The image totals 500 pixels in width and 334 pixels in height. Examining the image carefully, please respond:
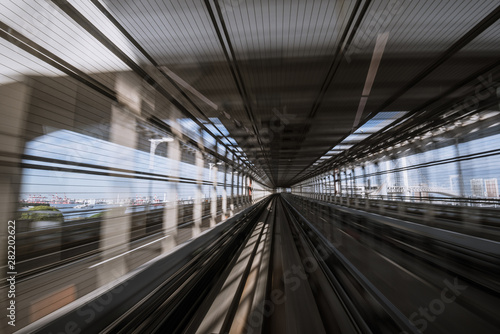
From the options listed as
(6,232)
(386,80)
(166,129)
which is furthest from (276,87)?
(6,232)

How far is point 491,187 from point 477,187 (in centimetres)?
51

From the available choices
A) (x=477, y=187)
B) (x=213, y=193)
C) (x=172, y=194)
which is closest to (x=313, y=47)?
(x=172, y=194)

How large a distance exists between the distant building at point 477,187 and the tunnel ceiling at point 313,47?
2.77 m

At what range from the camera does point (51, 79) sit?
105 inches

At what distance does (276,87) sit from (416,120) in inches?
240

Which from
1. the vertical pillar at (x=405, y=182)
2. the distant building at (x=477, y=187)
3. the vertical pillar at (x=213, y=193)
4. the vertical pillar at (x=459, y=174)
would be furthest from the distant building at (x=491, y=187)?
the vertical pillar at (x=213, y=193)

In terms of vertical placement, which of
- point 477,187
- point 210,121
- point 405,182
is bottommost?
point 477,187

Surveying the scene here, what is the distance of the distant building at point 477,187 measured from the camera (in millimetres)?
5364

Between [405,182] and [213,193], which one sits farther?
[213,193]

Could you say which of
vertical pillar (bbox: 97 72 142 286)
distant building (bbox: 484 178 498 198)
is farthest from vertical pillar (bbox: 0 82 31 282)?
distant building (bbox: 484 178 498 198)

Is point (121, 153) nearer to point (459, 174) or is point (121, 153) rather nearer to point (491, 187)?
point (491, 187)

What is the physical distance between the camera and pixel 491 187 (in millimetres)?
5047

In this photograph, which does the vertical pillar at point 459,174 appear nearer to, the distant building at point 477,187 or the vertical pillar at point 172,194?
the distant building at point 477,187

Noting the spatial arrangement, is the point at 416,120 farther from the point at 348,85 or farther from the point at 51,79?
the point at 51,79
